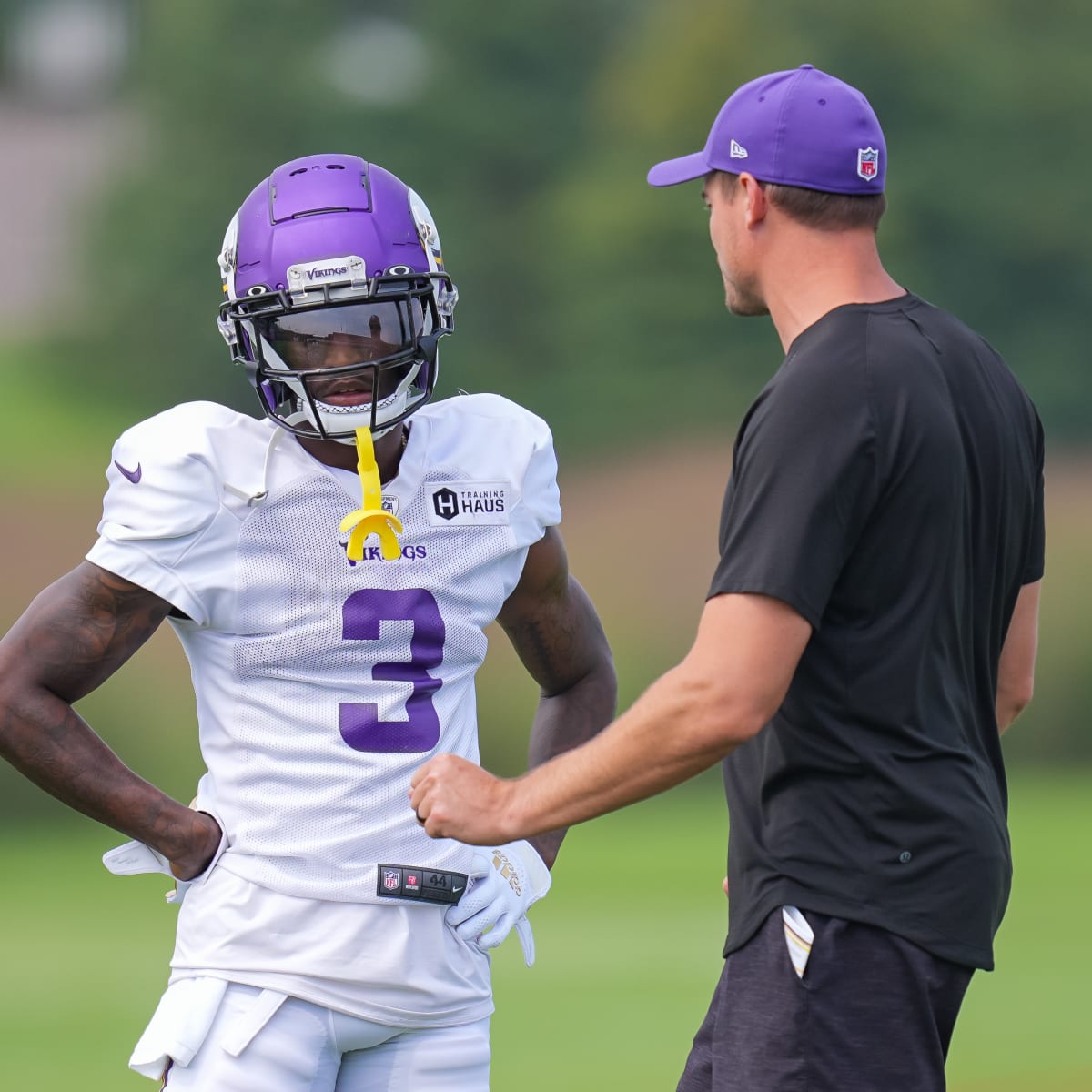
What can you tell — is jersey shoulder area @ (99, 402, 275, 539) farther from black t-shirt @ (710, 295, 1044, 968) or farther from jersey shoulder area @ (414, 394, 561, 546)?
black t-shirt @ (710, 295, 1044, 968)

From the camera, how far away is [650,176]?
2.60 meters

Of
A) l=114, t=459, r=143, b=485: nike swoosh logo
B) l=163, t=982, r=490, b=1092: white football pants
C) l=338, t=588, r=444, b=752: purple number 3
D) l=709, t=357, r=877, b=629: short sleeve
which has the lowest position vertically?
l=163, t=982, r=490, b=1092: white football pants

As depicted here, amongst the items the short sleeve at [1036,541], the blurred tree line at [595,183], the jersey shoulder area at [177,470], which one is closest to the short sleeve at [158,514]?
the jersey shoulder area at [177,470]

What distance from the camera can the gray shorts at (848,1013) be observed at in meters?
2.15

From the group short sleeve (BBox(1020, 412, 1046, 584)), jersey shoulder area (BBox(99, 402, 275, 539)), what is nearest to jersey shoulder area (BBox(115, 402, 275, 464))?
jersey shoulder area (BBox(99, 402, 275, 539))

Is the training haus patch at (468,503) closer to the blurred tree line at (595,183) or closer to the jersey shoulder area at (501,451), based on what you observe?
the jersey shoulder area at (501,451)

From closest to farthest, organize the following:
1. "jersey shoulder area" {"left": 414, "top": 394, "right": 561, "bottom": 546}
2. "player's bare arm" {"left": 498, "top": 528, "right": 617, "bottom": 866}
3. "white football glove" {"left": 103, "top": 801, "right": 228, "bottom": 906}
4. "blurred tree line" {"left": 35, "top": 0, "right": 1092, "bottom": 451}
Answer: "white football glove" {"left": 103, "top": 801, "right": 228, "bottom": 906} < "jersey shoulder area" {"left": 414, "top": 394, "right": 561, "bottom": 546} < "player's bare arm" {"left": 498, "top": 528, "right": 617, "bottom": 866} < "blurred tree line" {"left": 35, "top": 0, "right": 1092, "bottom": 451}

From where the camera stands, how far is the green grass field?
538 centimetres

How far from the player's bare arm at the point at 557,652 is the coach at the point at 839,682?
0.47 meters

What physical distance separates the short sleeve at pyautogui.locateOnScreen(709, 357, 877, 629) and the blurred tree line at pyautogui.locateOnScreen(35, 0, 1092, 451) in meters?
8.57

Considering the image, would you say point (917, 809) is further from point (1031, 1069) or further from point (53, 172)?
point (53, 172)

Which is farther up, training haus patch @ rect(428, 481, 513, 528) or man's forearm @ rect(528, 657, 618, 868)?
training haus patch @ rect(428, 481, 513, 528)

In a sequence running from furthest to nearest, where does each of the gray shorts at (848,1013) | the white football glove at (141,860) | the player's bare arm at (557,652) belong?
1. the player's bare arm at (557,652)
2. the white football glove at (141,860)
3. the gray shorts at (848,1013)

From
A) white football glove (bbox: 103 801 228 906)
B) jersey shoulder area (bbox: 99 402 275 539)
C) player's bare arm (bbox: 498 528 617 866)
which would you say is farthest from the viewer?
player's bare arm (bbox: 498 528 617 866)
